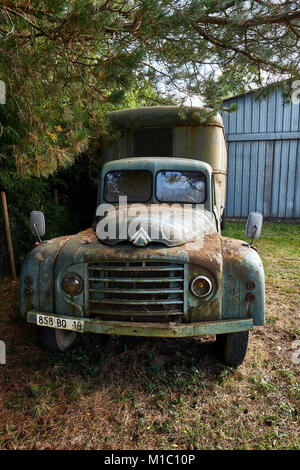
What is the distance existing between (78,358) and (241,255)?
180 cm

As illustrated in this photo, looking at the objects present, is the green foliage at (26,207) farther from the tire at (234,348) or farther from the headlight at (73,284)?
the tire at (234,348)

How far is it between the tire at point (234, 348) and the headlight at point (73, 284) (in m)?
1.39

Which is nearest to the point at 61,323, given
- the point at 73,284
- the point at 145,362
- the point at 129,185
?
the point at 73,284

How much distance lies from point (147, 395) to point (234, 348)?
0.88 metres

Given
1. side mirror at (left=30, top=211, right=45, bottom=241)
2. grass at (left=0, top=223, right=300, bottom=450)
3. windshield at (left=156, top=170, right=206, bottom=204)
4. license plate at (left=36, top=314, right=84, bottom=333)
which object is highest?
windshield at (left=156, top=170, right=206, bottom=204)

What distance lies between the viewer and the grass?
2.27m

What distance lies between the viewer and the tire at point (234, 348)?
9.69 ft

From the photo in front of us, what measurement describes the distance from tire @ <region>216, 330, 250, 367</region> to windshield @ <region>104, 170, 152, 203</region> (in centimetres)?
178

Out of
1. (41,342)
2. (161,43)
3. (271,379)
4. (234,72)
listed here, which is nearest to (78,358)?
(41,342)

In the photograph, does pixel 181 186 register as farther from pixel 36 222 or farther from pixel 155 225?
pixel 36 222

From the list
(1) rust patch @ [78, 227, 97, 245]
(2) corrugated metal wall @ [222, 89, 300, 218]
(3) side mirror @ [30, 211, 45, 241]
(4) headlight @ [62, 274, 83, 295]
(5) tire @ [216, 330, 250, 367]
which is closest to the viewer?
(4) headlight @ [62, 274, 83, 295]

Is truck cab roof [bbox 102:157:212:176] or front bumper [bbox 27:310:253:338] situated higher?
truck cab roof [bbox 102:157:212:176]

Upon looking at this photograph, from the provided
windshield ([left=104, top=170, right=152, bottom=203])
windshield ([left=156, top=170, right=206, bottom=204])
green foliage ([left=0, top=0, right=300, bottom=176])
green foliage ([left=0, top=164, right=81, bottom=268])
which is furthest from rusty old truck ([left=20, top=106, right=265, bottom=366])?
green foliage ([left=0, top=164, right=81, bottom=268])

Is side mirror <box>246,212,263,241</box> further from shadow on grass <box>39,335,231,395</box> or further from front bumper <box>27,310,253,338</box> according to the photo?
shadow on grass <box>39,335,231,395</box>
